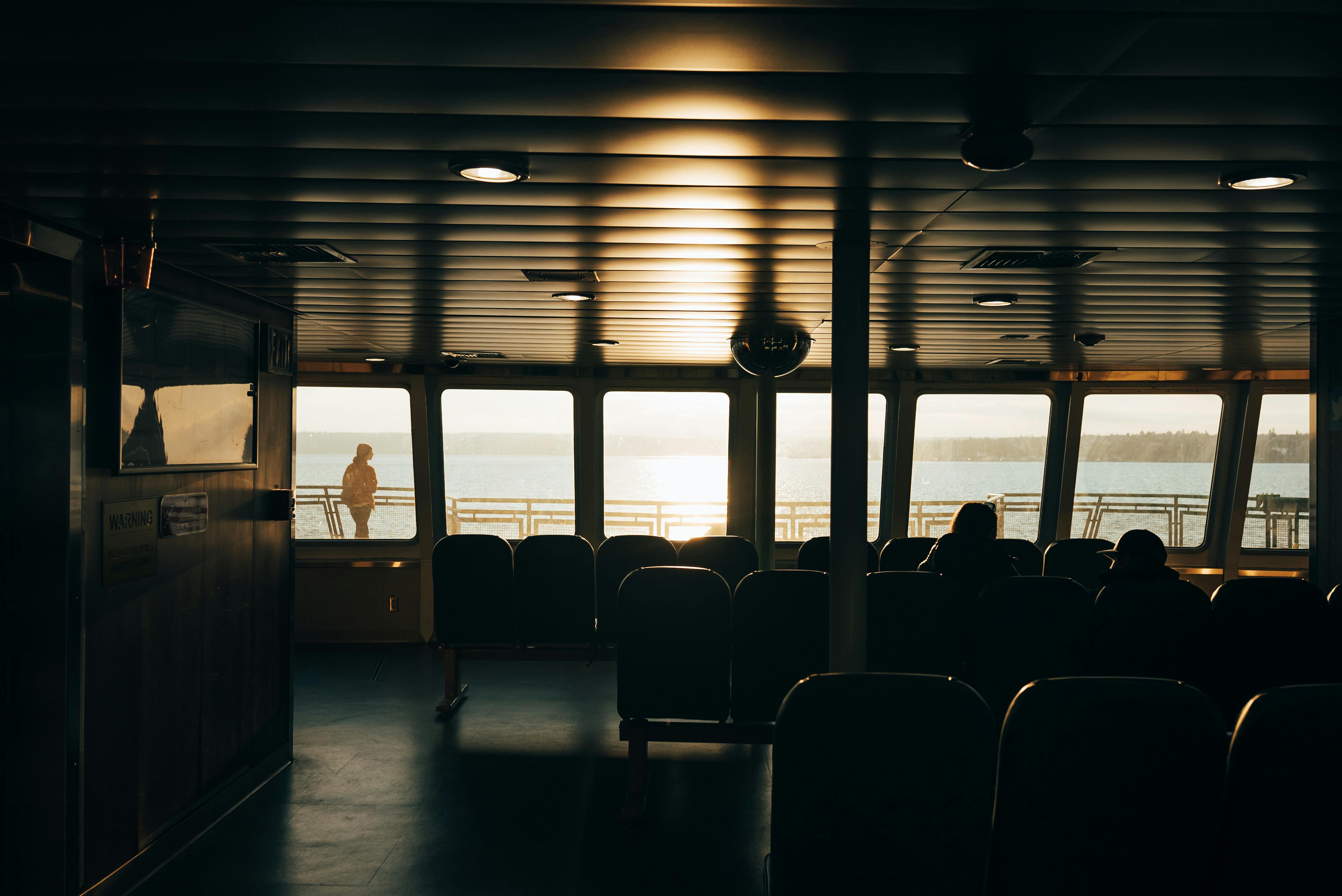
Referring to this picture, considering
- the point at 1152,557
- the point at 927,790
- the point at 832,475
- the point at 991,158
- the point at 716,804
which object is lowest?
the point at 716,804

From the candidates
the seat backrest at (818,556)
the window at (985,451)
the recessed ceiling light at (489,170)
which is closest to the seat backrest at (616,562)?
the seat backrest at (818,556)

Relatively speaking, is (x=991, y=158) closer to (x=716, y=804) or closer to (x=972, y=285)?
(x=972, y=285)

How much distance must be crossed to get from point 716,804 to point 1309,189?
10.4ft

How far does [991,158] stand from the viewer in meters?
1.91

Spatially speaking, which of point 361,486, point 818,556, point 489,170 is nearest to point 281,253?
point 489,170

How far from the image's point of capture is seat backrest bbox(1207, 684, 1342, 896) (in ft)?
5.31

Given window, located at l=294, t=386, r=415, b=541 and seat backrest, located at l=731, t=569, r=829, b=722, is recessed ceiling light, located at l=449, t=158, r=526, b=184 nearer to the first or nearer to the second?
seat backrest, located at l=731, t=569, r=829, b=722

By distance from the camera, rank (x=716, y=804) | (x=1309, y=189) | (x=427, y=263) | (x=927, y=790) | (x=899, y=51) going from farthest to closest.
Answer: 1. (x=716, y=804)
2. (x=427, y=263)
3. (x=1309, y=189)
4. (x=927, y=790)
5. (x=899, y=51)

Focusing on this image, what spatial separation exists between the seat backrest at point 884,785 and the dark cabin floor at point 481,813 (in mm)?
1326

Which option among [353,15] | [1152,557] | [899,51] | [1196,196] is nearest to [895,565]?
[1152,557]

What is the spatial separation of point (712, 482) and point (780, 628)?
135 ft

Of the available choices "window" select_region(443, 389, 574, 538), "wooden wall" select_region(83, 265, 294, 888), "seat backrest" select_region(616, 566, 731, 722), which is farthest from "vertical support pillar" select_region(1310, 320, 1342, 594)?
"window" select_region(443, 389, 574, 538)

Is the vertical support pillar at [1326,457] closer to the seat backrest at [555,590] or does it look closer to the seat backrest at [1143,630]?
the seat backrest at [1143,630]

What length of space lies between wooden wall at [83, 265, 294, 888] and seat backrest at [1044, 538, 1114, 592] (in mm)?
4938
